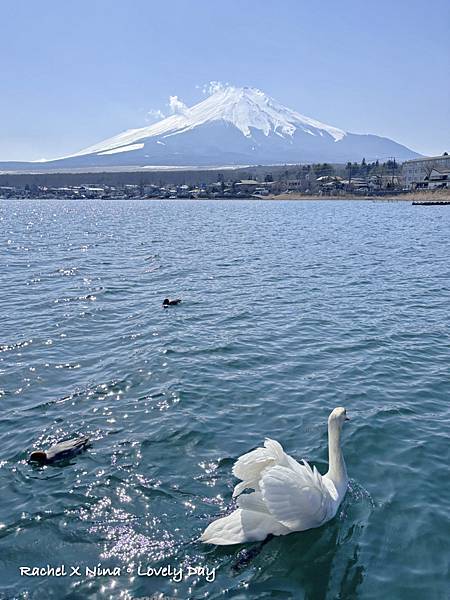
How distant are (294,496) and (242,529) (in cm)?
98

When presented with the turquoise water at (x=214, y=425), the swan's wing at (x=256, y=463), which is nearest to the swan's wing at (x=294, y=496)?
the swan's wing at (x=256, y=463)

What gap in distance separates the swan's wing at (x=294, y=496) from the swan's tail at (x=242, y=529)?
0.94 ft

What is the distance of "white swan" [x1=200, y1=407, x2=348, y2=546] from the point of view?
310 inches

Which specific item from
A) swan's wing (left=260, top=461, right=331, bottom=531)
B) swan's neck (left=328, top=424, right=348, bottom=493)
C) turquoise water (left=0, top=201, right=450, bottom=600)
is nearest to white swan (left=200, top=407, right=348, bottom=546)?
swan's wing (left=260, top=461, right=331, bottom=531)

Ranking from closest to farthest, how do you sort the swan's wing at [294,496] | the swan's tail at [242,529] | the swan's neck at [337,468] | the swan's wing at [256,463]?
the swan's wing at [294,496], the swan's tail at [242,529], the swan's wing at [256,463], the swan's neck at [337,468]

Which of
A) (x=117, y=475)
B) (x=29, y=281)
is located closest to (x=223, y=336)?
(x=117, y=475)

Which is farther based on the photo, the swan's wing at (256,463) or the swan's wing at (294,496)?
the swan's wing at (256,463)

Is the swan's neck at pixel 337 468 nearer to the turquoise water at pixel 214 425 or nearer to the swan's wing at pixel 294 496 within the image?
the turquoise water at pixel 214 425

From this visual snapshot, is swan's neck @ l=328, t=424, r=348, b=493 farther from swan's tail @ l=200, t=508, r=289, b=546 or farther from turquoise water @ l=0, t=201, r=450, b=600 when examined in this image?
swan's tail @ l=200, t=508, r=289, b=546

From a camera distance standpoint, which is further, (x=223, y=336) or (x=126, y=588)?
(x=223, y=336)

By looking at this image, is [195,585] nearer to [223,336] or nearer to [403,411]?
[403,411]

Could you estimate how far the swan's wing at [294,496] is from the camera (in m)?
7.84

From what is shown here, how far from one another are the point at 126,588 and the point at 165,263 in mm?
31435

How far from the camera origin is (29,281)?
1229 inches
